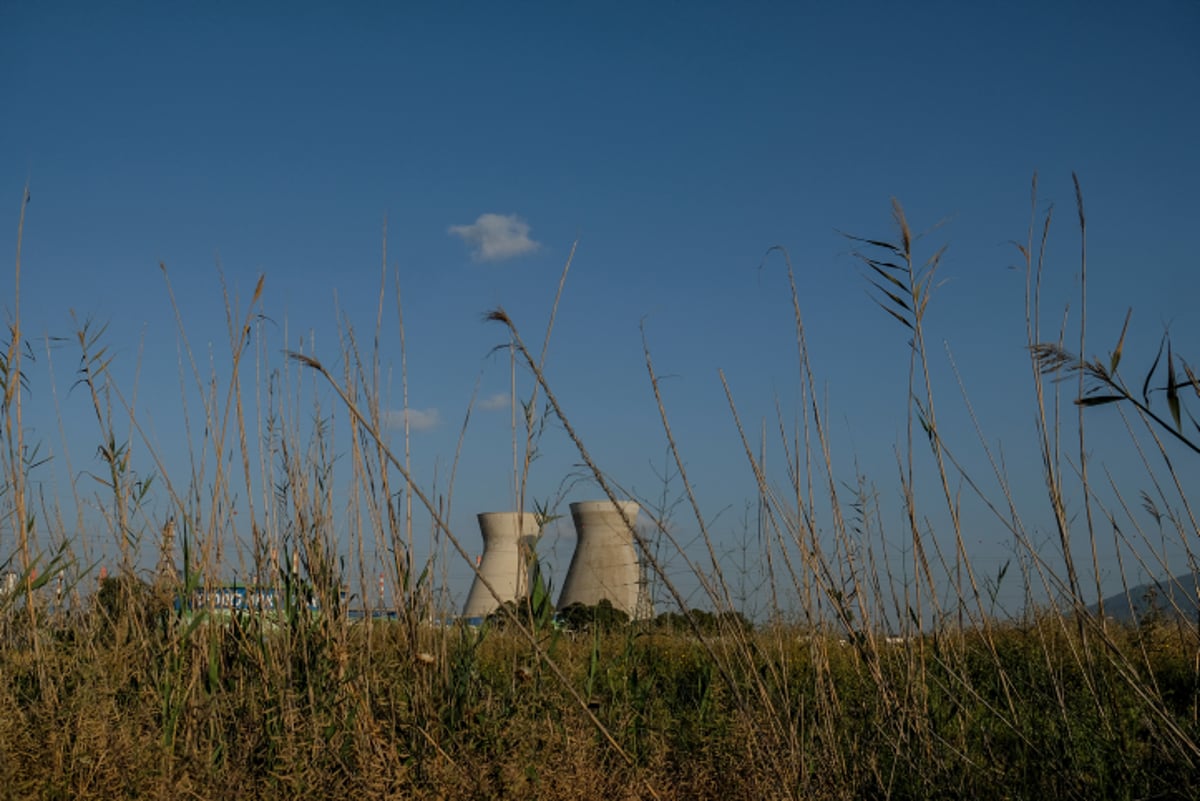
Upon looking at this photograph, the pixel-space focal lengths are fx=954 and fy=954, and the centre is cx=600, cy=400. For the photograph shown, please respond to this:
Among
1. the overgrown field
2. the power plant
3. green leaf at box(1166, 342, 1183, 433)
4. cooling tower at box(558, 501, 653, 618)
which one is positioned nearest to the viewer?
green leaf at box(1166, 342, 1183, 433)

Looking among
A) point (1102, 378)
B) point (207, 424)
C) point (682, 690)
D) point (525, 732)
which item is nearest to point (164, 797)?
point (525, 732)

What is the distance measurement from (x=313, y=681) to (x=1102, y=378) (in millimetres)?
1994

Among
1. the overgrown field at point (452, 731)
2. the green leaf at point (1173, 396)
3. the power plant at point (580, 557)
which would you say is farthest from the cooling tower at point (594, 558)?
the green leaf at point (1173, 396)

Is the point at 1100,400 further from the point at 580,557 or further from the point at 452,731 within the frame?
the point at 580,557

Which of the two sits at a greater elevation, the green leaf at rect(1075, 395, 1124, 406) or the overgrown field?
the green leaf at rect(1075, 395, 1124, 406)

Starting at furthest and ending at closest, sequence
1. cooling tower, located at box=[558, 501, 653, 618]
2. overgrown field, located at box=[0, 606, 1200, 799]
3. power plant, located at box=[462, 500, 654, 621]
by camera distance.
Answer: power plant, located at box=[462, 500, 654, 621] → cooling tower, located at box=[558, 501, 653, 618] → overgrown field, located at box=[0, 606, 1200, 799]

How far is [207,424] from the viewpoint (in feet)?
8.93

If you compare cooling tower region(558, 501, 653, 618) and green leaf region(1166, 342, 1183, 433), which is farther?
cooling tower region(558, 501, 653, 618)

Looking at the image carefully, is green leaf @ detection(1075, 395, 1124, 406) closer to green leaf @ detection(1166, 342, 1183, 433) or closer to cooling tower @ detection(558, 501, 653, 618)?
green leaf @ detection(1166, 342, 1183, 433)

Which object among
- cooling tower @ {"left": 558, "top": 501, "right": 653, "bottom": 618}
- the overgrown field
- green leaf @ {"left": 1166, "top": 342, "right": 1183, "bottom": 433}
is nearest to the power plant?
cooling tower @ {"left": 558, "top": 501, "right": 653, "bottom": 618}

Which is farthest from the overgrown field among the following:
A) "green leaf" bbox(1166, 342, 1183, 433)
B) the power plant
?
the power plant

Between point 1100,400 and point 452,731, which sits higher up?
point 1100,400

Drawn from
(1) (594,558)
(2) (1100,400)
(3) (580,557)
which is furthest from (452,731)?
(3) (580,557)

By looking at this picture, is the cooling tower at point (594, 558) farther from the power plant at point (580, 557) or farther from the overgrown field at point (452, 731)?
the overgrown field at point (452, 731)
